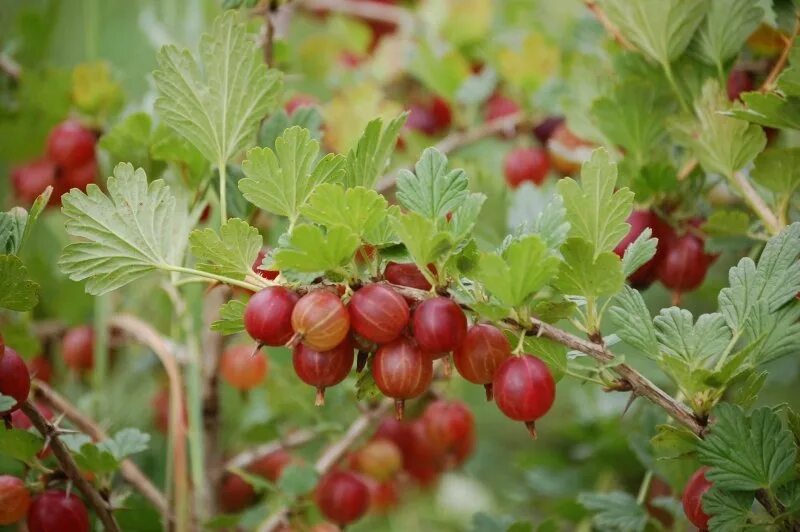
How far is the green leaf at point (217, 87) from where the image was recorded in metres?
0.54

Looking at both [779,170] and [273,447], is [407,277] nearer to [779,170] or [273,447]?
[779,170]

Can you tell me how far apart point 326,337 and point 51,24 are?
76 centimetres

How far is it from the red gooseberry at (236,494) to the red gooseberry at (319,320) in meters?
0.48

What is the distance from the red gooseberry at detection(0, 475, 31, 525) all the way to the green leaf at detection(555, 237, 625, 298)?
0.38m

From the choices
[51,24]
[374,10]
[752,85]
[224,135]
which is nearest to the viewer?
[224,135]

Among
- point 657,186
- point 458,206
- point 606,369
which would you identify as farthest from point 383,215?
point 657,186

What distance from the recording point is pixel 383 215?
45 centimetres

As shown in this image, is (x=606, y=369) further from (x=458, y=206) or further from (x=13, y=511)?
(x=13, y=511)

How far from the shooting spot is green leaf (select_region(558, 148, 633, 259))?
0.46 metres

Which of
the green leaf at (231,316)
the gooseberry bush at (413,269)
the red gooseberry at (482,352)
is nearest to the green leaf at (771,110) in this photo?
the gooseberry bush at (413,269)

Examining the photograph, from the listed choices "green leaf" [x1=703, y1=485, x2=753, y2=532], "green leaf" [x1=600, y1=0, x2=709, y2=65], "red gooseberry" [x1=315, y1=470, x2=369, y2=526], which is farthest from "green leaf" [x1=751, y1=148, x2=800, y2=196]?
"red gooseberry" [x1=315, y1=470, x2=369, y2=526]

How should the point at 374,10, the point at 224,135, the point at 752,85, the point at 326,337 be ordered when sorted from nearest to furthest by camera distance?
the point at 326,337, the point at 224,135, the point at 752,85, the point at 374,10

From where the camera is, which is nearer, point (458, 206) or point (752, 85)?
point (458, 206)

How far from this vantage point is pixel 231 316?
484 millimetres
